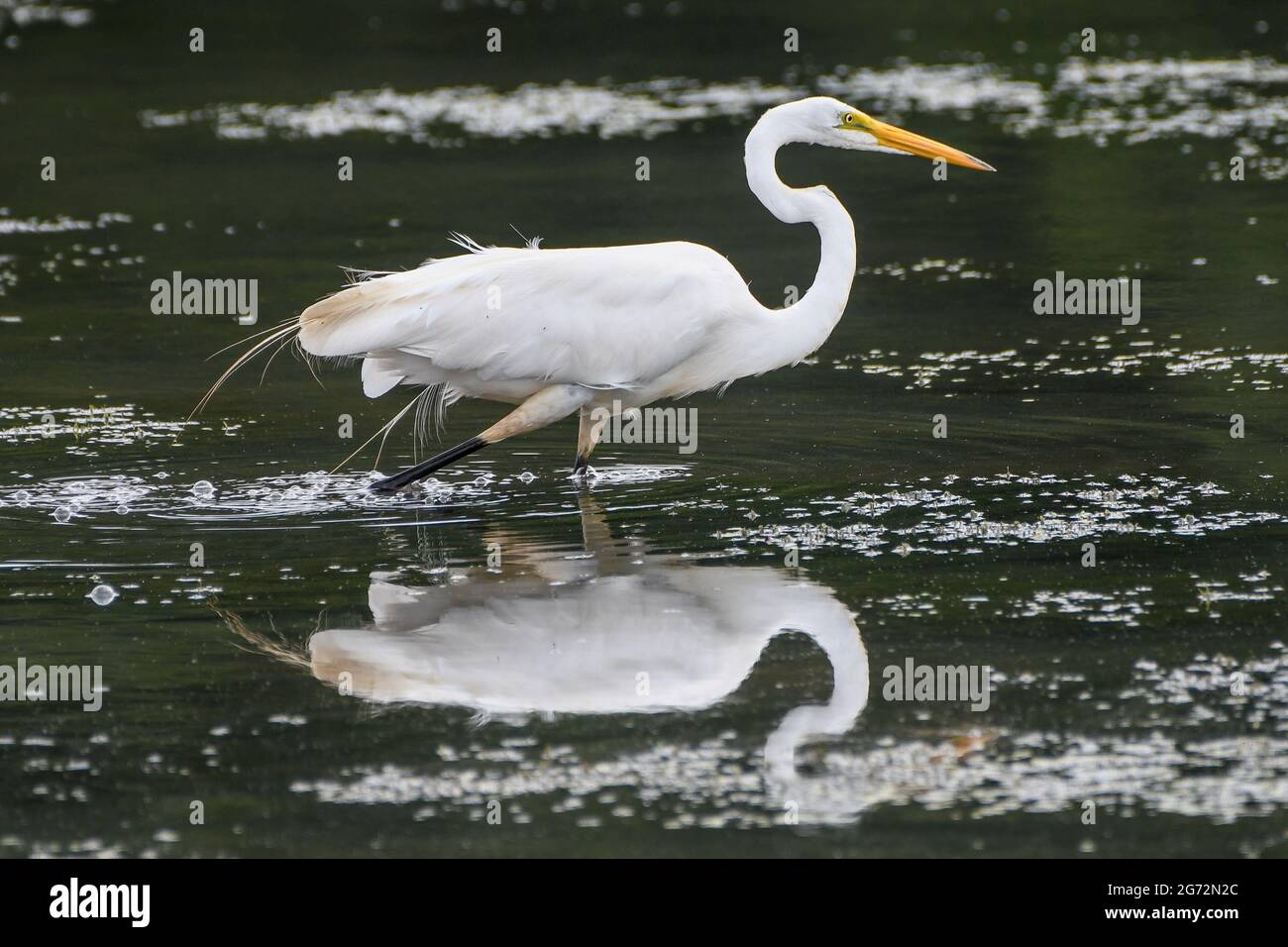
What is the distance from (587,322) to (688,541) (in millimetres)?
1164

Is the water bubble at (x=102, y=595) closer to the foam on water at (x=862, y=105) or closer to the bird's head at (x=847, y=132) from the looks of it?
the bird's head at (x=847, y=132)

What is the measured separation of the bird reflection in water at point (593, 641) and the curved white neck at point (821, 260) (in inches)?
55.3

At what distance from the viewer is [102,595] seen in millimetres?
7008

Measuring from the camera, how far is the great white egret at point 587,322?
8.20 metres

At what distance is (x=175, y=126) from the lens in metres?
19.1

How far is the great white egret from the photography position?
323 inches

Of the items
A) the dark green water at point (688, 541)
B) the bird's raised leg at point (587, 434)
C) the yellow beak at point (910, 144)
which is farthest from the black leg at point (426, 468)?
the yellow beak at point (910, 144)

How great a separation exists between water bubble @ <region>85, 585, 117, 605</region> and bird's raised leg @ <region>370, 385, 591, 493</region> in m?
1.62

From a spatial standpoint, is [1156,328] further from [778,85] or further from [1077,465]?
[778,85]

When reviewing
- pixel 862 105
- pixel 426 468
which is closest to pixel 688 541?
pixel 426 468

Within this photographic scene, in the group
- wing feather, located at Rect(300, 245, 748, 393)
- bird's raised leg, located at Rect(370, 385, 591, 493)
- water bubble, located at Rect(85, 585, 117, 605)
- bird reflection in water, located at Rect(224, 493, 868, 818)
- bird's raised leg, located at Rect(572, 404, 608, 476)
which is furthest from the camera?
bird's raised leg, located at Rect(572, 404, 608, 476)

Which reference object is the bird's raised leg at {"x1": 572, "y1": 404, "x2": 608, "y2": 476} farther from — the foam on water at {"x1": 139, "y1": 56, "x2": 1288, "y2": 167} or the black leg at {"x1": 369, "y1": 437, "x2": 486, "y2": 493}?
the foam on water at {"x1": 139, "y1": 56, "x2": 1288, "y2": 167}

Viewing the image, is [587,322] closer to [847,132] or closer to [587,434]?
[587,434]

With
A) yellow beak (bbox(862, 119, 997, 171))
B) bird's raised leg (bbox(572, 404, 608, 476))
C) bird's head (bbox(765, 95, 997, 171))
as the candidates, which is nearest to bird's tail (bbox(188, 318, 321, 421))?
bird's raised leg (bbox(572, 404, 608, 476))
